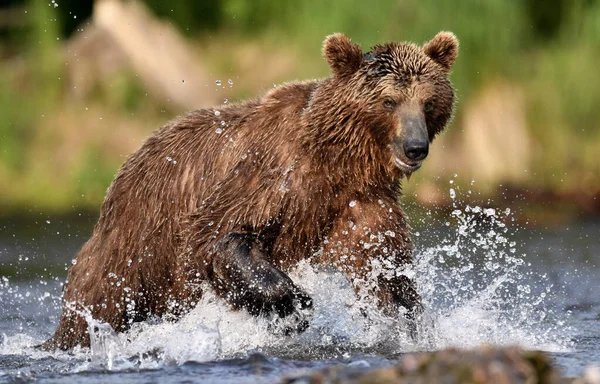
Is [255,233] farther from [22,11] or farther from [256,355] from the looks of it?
[22,11]

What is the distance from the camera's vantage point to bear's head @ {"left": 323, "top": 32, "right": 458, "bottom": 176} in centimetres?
647

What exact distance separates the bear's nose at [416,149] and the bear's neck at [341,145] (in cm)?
29

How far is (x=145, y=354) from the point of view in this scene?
6738mm

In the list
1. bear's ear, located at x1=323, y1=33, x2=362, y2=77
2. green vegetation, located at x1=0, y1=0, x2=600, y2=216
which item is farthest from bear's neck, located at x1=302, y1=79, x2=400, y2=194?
green vegetation, located at x1=0, y1=0, x2=600, y2=216

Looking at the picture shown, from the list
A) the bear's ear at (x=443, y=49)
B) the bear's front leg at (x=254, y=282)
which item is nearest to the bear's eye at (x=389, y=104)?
the bear's ear at (x=443, y=49)

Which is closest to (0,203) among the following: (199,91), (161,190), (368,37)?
(199,91)

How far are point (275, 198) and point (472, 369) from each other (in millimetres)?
2787

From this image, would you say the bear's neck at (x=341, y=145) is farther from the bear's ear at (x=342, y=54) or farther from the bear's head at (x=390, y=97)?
the bear's ear at (x=342, y=54)

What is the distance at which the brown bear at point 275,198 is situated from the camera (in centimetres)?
661

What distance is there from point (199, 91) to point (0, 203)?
137 inches

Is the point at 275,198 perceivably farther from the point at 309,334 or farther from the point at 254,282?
the point at 309,334

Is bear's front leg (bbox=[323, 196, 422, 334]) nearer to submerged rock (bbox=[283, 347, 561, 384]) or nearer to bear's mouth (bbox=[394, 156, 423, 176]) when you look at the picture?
bear's mouth (bbox=[394, 156, 423, 176])

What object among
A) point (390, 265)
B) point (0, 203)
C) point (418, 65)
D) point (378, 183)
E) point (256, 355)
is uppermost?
point (0, 203)

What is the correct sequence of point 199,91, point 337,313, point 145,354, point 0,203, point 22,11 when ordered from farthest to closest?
1. point 22,11
2. point 199,91
3. point 0,203
4. point 337,313
5. point 145,354
